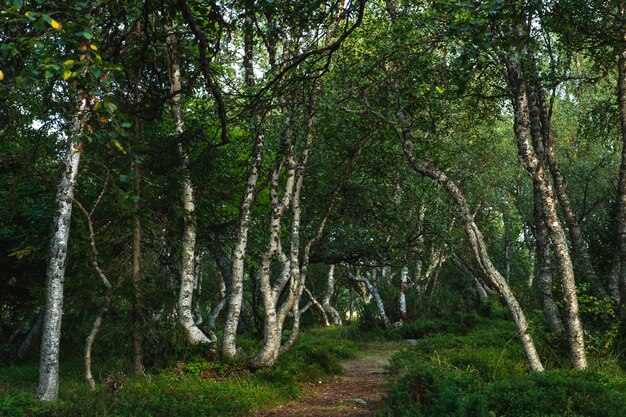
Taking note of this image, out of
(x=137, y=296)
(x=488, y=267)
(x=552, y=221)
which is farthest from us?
(x=137, y=296)

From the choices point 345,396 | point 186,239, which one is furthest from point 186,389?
point 186,239

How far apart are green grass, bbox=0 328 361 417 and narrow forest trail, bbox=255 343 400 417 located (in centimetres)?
32

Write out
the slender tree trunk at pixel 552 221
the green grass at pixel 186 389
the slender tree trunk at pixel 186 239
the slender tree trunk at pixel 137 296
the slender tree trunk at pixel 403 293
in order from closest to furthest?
the green grass at pixel 186 389
the slender tree trunk at pixel 552 221
the slender tree trunk at pixel 137 296
the slender tree trunk at pixel 186 239
the slender tree trunk at pixel 403 293

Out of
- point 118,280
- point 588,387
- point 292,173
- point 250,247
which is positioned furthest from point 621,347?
point 250,247

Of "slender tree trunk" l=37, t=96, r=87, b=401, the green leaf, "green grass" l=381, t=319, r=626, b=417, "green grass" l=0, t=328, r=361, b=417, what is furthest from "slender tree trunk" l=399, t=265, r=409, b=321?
the green leaf

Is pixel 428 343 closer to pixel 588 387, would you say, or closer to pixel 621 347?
pixel 621 347

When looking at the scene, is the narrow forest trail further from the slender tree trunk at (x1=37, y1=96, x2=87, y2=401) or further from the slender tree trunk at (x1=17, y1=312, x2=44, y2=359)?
the slender tree trunk at (x1=17, y1=312, x2=44, y2=359)

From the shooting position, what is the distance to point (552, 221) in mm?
10367

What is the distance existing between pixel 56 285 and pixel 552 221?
32.9 feet

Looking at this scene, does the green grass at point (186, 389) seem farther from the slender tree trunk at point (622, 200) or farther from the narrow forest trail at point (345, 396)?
the slender tree trunk at point (622, 200)

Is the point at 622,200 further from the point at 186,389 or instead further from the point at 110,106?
the point at 110,106

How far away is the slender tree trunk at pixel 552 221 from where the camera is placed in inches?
400

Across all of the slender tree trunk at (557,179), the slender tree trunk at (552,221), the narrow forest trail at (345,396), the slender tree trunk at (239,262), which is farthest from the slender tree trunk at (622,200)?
the slender tree trunk at (239,262)

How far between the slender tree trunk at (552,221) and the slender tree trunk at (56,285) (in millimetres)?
8794
